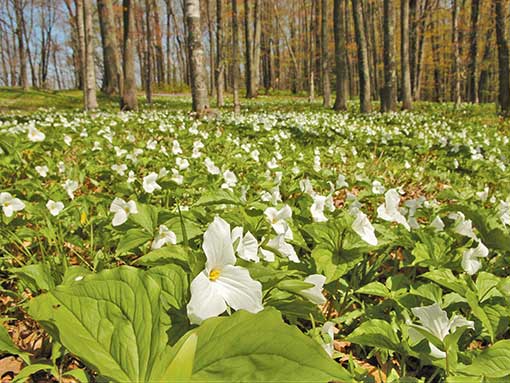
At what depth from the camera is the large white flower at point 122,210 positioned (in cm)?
166

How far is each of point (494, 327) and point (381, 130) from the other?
605cm

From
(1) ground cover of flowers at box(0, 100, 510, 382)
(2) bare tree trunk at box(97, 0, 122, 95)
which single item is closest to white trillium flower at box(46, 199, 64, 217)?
(1) ground cover of flowers at box(0, 100, 510, 382)

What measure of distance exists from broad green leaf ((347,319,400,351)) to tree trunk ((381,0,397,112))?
1125 cm

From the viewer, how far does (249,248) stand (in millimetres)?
1215

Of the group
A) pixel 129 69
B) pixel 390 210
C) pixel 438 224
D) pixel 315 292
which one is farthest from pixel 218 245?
pixel 129 69

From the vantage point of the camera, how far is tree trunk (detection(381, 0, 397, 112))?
35.7 ft

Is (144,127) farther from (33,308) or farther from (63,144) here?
(33,308)

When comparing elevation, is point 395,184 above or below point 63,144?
below

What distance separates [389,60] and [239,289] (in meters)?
11.7

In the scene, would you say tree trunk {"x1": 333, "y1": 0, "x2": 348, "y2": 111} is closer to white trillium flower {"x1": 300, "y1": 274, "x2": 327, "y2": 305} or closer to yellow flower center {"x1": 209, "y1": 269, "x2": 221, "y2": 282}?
white trillium flower {"x1": 300, "y1": 274, "x2": 327, "y2": 305}

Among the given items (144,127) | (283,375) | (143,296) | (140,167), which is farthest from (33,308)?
(144,127)

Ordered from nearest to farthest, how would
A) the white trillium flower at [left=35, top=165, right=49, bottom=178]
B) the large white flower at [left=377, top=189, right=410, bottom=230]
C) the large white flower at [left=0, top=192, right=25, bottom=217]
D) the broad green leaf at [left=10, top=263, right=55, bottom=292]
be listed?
the broad green leaf at [left=10, top=263, right=55, bottom=292] → the large white flower at [left=377, top=189, right=410, bottom=230] → the large white flower at [left=0, top=192, right=25, bottom=217] → the white trillium flower at [left=35, top=165, right=49, bottom=178]

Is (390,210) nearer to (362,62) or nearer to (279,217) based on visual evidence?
(279,217)

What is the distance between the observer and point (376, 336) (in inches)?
49.3
